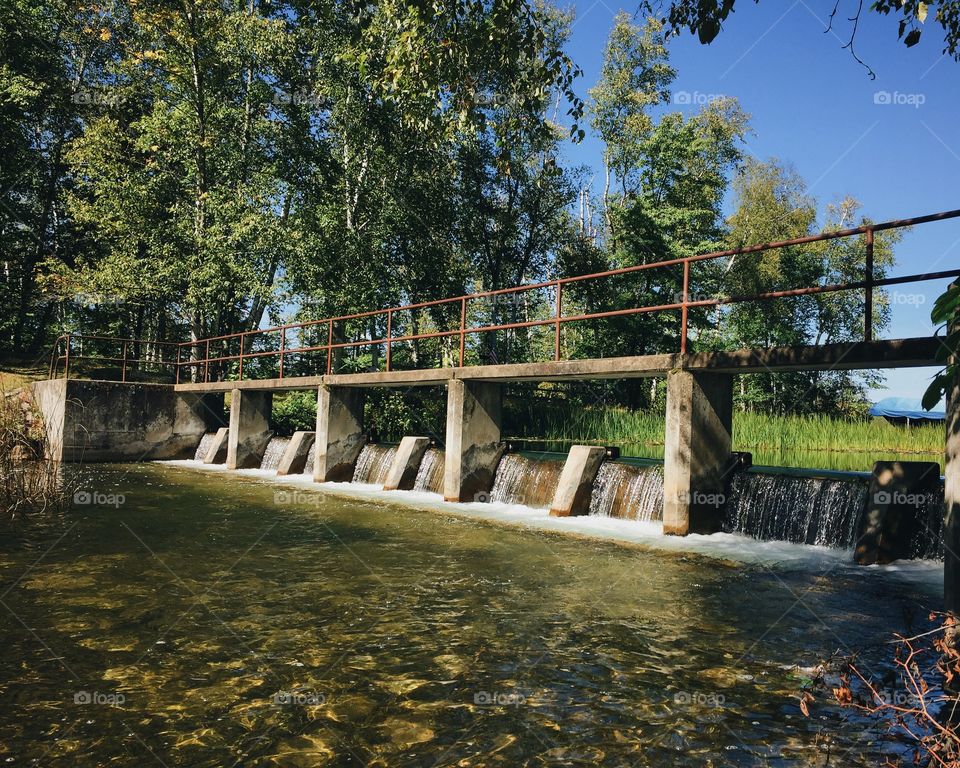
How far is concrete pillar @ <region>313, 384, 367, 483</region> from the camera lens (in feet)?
61.1

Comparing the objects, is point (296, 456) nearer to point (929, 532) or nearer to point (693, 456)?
point (693, 456)

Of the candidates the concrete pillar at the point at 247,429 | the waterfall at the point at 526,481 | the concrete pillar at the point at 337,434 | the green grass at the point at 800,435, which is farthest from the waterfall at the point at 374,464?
the green grass at the point at 800,435

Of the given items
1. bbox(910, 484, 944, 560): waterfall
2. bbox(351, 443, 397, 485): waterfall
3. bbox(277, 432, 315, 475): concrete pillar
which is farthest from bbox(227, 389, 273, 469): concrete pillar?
bbox(910, 484, 944, 560): waterfall

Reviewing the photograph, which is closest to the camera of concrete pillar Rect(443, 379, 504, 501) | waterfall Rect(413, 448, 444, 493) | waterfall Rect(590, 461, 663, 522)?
waterfall Rect(590, 461, 663, 522)

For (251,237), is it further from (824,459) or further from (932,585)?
(932,585)

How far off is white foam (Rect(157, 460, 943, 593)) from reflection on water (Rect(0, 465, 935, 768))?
0.46 meters

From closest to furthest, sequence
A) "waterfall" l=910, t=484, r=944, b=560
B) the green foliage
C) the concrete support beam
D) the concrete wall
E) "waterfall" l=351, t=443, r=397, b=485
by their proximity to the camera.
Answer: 1. "waterfall" l=910, t=484, r=944, b=560
2. "waterfall" l=351, t=443, r=397, b=485
3. the concrete wall
4. the concrete support beam
5. the green foliage

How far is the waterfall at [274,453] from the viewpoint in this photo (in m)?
22.0

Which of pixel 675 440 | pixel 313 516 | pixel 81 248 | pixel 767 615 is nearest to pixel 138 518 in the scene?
pixel 313 516

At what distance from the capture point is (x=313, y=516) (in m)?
A: 12.4

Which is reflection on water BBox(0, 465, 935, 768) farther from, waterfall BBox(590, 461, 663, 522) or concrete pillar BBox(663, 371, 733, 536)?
waterfall BBox(590, 461, 663, 522)

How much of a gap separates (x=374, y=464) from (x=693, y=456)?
979 cm

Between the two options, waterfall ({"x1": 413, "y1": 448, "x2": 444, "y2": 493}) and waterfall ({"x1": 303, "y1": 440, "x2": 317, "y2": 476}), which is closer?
waterfall ({"x1": 413, "y1": 448, "x2": 444, "y2": 493})

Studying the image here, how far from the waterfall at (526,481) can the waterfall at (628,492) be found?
3.33 feet
